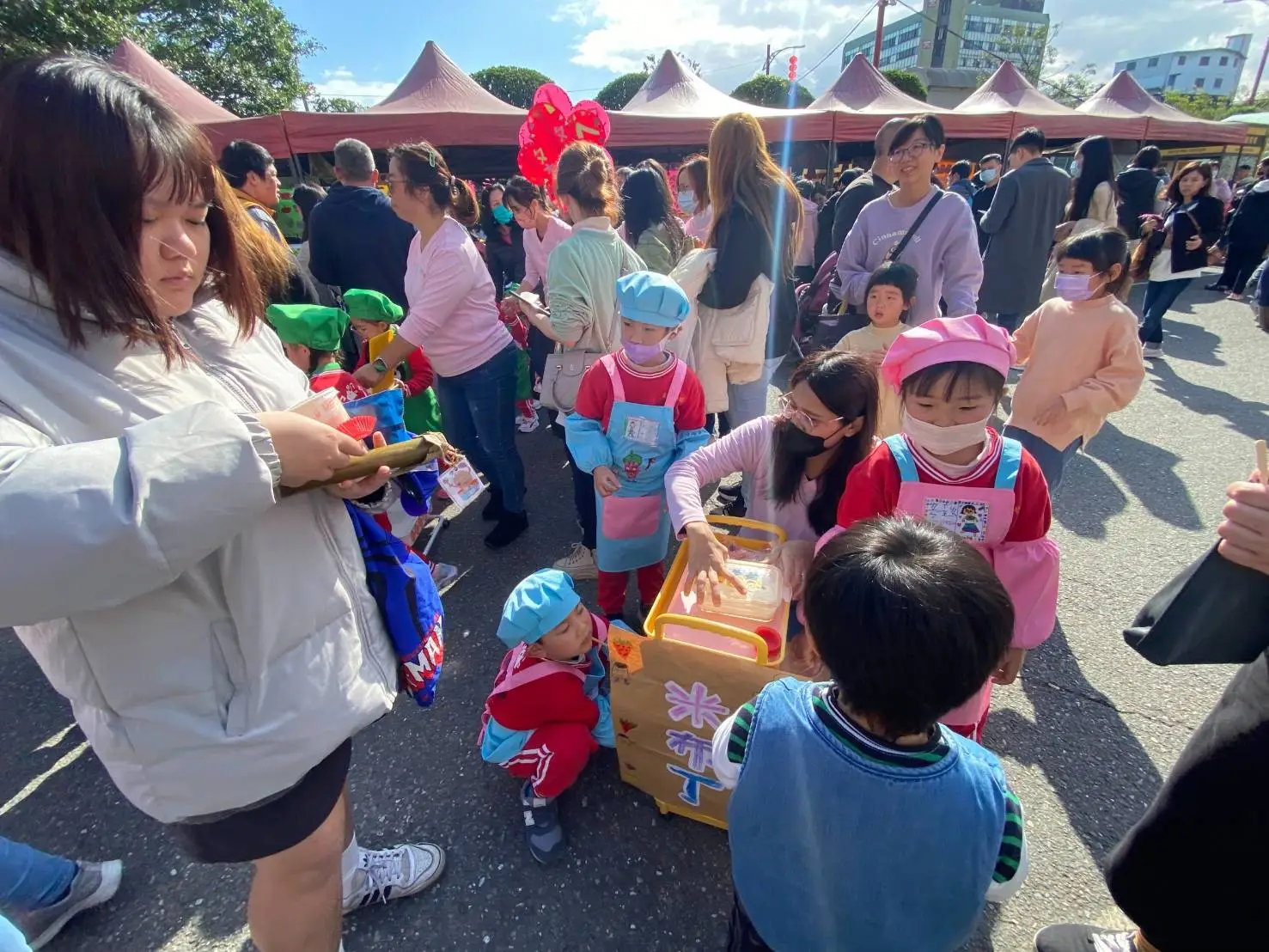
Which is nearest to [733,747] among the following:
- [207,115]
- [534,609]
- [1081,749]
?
[534,609]

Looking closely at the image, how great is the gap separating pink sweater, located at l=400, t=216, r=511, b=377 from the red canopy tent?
491 inches

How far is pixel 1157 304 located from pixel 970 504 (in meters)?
6.22

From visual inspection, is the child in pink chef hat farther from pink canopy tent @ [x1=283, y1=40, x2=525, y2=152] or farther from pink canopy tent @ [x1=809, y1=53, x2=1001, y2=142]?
pink canopy tent @ [x1=809, y1=53, x2=1001, y2=142]

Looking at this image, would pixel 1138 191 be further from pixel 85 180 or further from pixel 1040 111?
pixel 85 180

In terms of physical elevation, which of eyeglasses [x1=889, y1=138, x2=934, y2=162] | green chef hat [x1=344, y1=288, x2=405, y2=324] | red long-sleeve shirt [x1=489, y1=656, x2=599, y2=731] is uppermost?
eyeglasses [x1=889, y1=138, x2=934, y2=162]

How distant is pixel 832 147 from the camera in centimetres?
1058

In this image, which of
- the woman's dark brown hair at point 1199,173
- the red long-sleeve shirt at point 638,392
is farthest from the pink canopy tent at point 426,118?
the woman's dark brown hair at point 1199,173

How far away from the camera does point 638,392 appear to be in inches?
89.2

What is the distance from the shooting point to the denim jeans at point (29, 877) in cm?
147

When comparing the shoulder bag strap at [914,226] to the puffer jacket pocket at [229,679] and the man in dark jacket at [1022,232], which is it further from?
the puffer jacket pocket at [229,679]

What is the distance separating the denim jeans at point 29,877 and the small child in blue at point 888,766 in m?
1.75

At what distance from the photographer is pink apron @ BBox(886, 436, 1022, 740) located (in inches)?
60.1

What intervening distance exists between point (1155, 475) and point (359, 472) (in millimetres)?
4634

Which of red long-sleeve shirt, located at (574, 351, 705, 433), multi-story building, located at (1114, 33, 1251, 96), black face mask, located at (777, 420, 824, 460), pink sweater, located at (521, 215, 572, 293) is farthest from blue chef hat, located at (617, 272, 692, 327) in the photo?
multi-story building, located at (1114, 33, 1251, 96)
